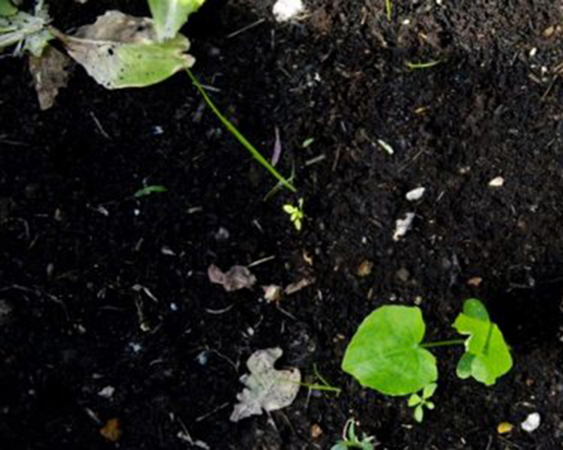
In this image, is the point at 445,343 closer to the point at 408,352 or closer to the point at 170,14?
the point at 408,352

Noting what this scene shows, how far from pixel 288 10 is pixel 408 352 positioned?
2.45 ft

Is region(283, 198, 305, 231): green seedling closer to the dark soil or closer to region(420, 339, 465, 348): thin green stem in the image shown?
the dark soil

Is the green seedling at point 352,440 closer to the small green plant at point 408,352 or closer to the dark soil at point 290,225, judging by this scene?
the dark soil at point 290,225

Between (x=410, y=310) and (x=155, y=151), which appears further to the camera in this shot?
(x=155, y=151)

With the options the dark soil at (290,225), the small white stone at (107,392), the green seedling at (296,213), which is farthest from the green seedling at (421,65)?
the small white stone at (107,392)

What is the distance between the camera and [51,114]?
2008 millimetres

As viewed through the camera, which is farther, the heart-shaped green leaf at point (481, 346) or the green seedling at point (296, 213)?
the green seedling at point (296, 213)

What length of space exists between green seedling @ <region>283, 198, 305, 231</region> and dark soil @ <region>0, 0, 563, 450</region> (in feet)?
0.05

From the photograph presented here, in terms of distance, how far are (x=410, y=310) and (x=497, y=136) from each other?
43cm

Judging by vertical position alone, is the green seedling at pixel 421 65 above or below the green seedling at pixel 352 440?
above

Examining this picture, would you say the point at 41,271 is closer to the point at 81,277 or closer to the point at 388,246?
the point at 81,277

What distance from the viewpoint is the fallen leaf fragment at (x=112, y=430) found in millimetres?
1953

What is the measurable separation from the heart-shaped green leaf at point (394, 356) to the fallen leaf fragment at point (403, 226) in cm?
20

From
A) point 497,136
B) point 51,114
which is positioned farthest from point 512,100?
point 51,114
